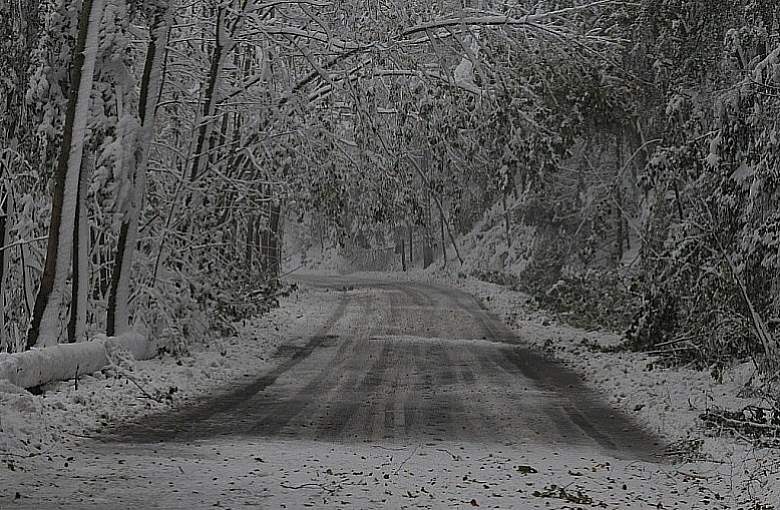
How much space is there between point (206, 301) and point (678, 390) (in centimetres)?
949

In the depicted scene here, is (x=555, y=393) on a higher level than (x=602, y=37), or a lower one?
lower

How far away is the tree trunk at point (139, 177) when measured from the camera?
15.3m

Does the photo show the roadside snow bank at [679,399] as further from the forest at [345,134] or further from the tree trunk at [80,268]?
the tree trunk at [80,268]

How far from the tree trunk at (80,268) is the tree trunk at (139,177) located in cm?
78

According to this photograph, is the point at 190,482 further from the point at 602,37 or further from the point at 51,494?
the point at 602,37

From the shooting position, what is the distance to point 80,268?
15.0 meters

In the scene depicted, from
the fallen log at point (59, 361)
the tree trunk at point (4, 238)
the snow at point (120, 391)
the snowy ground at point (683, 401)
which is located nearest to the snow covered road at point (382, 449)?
the snowy ground at point (683, 401)

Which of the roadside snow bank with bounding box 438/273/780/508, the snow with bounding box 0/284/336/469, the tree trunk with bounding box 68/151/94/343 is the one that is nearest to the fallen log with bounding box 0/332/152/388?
the snow with bounding box 0/284/336/469

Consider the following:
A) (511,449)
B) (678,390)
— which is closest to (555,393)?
(678,390)

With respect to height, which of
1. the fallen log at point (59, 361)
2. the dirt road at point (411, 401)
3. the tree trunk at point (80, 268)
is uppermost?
the tree trunk at point (80, 268)

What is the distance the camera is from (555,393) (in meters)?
14.3

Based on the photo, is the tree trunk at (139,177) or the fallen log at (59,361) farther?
the tree trunk at (139,177)

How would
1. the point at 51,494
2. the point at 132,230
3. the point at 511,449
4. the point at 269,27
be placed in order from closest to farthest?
the point at 51,494 → the point at 511,449 → the point at 132,230 → the point at 269,27

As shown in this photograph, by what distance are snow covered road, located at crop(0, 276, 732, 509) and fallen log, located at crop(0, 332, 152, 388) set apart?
146 centimetres
